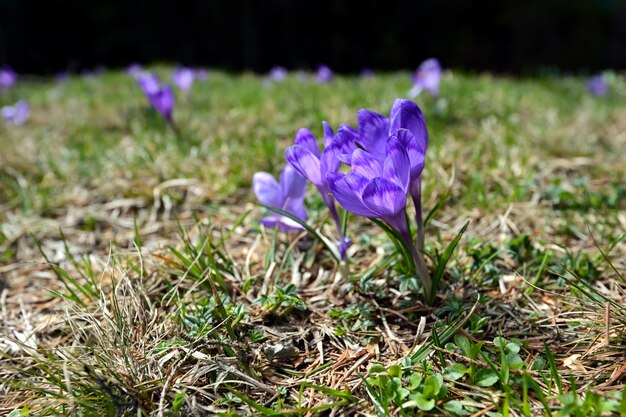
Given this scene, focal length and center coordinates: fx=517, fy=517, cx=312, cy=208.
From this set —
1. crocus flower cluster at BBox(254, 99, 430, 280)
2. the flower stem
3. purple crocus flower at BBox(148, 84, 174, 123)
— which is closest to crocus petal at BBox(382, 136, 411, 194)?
crocus flower cluster at BBox(254, 99, 430, 280)

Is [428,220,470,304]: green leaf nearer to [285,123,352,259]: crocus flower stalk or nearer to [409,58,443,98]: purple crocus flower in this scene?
[285,123,352,259]: crocus flower stalk

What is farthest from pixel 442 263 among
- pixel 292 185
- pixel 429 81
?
pixel 429 81

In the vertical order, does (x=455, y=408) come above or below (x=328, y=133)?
below

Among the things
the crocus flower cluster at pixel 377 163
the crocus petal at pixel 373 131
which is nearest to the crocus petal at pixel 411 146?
the crocus flower cluster at pixel 377 163

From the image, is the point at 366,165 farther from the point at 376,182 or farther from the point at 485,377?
the point at 485,377

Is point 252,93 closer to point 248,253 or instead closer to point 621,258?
point 248,253

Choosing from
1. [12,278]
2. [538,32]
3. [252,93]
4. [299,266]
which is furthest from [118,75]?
[538,32]
